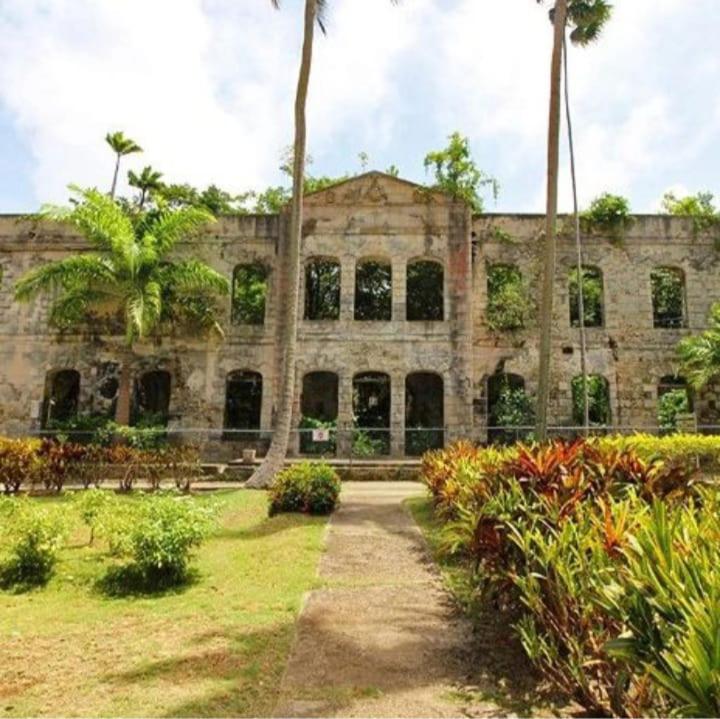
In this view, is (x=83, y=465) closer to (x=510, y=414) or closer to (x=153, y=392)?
(x=153, y=392)

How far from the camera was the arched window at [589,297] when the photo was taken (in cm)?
2062

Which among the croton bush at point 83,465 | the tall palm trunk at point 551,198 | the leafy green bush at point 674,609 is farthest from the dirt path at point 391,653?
the tall palm trunk at point 551,198

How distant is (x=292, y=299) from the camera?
13.2 meters

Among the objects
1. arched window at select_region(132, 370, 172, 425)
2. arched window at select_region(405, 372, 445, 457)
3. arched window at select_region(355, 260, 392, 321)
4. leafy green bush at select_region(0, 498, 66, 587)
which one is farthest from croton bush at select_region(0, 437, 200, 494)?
arched window at select_region(355, 260, 392, 321)

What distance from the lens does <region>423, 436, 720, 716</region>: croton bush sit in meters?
2.52

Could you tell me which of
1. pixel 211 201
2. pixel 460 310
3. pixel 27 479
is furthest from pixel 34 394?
pixel 460 310

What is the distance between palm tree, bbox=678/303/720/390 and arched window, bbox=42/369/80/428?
1895 centimetres

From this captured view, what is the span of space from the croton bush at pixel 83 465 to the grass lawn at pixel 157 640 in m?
5.34

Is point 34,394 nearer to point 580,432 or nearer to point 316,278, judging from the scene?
point 316,278

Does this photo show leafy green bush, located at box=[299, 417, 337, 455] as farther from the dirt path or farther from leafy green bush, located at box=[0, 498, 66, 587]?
leafy green bush, located at box=[0, 498, 66, 587]

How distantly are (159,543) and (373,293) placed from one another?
20298 mm

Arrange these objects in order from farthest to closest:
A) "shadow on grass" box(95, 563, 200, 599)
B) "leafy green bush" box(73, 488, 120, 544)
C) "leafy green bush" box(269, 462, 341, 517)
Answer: "leafy green bush" box(269, 462, 341, 517), "leafy green bush" box(73, 488, 120, 544), "shadow on grass" box(95, 563, 200, 599)

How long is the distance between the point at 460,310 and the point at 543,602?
15876 millimetres

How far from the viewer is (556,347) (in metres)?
19.7
